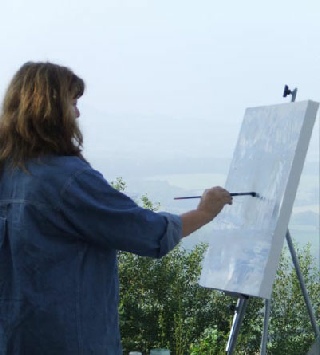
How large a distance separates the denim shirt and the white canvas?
30.6 inches

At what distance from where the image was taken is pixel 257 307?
16.1ft

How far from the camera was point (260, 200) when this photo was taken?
2.81 meters

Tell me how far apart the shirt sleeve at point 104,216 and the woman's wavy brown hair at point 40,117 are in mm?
84

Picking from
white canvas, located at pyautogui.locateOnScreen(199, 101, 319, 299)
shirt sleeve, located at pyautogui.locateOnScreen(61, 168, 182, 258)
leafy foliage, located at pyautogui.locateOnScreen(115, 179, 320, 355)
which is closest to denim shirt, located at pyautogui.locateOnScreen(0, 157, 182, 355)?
shirt sleeve, located at pyautogui.locateOnScreen(61, 168, 182, 258)

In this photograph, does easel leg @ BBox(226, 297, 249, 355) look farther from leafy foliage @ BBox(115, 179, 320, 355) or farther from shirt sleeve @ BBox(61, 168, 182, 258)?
leafy foliage @ BBox(115, 179, 320, 355)

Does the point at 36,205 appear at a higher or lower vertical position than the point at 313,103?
lower

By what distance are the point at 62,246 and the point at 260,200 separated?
39.7 inches

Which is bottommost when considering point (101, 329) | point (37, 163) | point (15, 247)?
point (101, 329)

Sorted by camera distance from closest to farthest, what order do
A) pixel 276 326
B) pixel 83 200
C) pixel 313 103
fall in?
pixel 83 200 < pixel 313 103 < pixel 276 326

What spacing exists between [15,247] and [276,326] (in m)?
3.03

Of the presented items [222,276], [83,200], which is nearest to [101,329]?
[83,200]

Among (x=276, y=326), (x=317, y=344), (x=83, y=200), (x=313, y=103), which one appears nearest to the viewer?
(x=83, y=200)

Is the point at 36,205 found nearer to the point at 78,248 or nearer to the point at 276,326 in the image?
the point at 78,248

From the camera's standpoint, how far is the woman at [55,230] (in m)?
1.93
